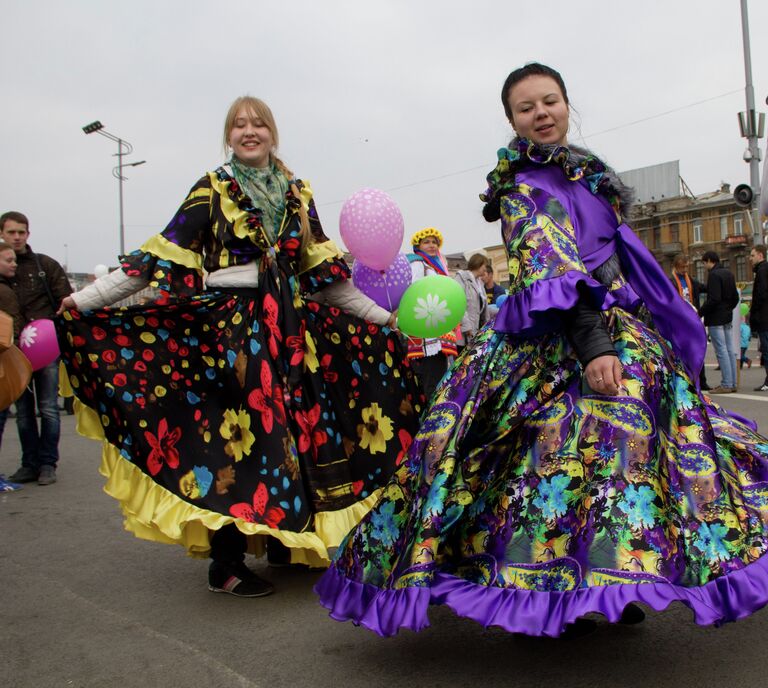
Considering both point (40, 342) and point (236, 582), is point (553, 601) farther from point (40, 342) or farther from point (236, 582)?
point (40, 342)

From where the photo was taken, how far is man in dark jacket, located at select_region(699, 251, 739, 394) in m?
9.89

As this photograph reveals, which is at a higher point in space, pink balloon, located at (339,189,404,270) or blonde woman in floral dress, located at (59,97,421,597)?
pink balloon, located at (339,189,404,270)

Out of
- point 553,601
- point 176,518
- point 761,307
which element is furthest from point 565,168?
point 761,307

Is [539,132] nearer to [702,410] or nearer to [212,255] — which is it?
[702,410]

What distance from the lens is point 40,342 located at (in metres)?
3.51

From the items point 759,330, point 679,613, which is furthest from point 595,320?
point 759,330

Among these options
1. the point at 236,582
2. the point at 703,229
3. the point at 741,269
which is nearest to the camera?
the point at 236,582

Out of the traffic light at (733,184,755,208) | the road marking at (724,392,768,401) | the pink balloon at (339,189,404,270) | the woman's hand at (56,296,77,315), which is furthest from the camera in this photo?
the traffic light at (733,184,755,208)

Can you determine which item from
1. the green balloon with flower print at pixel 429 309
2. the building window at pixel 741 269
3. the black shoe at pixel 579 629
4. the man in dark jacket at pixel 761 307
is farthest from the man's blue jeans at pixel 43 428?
the building window at pixel 741 269

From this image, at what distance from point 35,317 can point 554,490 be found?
4747 mm

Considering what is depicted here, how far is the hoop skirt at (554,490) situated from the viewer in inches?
80.2

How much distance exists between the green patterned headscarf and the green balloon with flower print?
2.32 feet

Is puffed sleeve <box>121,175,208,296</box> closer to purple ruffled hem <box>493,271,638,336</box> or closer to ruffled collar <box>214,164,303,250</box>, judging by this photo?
ruffled collar <box>214,164,303,250</box>

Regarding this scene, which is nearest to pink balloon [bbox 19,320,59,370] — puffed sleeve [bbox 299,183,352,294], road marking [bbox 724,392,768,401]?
puffed sleeve [bbox 299,183,352,294]
